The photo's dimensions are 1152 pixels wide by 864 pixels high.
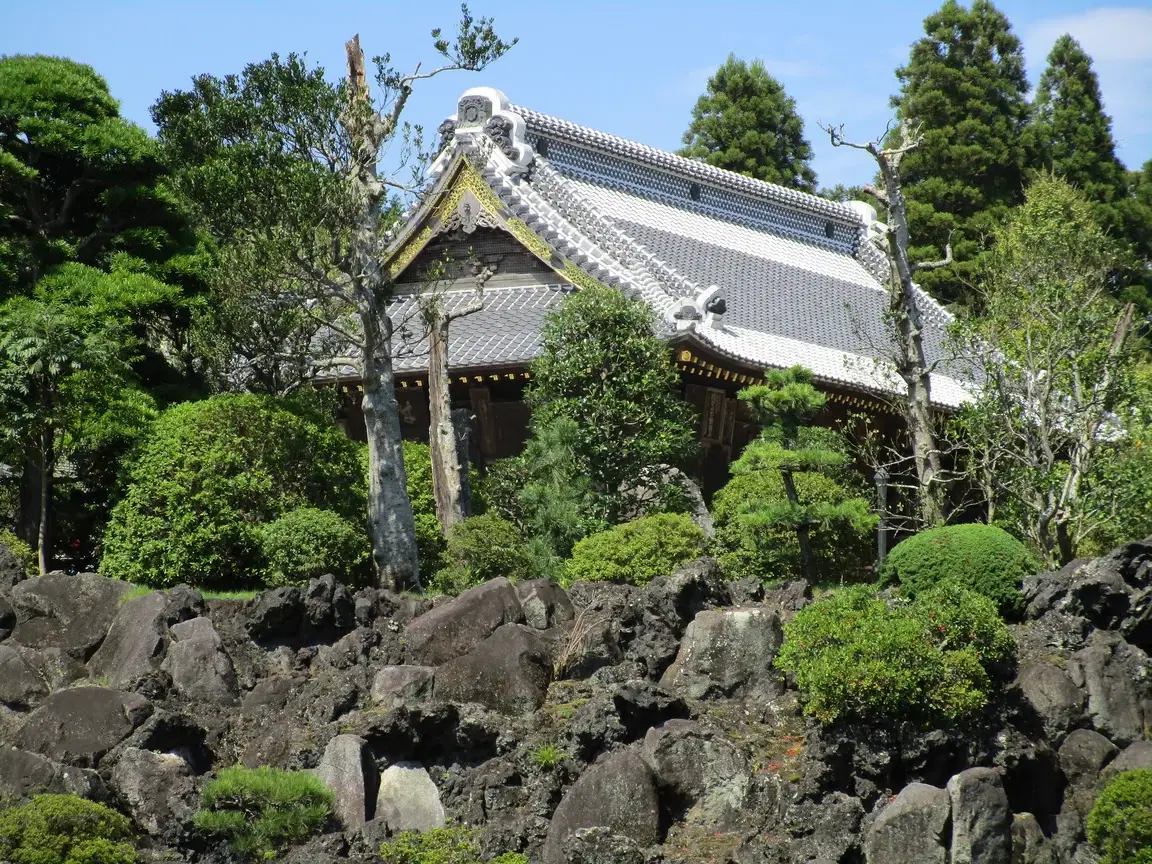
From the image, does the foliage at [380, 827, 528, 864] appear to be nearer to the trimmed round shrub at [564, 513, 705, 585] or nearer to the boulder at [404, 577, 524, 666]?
the boulder at [404, 577, 524, 666]

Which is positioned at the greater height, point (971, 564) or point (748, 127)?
point (748, 127)

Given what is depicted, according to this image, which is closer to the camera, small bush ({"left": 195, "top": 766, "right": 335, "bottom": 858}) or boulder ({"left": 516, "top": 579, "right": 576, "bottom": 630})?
small bush ({"left": 195, "top": 766, "right": 335, "bottom": 858})

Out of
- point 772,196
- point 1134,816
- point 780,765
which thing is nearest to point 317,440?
point 780,765

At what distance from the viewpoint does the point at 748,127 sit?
38938 mm

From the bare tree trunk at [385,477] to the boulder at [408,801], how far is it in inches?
126

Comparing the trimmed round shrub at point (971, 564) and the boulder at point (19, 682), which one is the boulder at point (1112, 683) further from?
the boulder at point (19, 682)

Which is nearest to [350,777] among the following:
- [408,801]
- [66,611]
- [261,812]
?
[408,801]

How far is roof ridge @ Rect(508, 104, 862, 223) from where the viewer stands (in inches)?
1048

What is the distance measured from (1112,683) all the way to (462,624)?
20.6 ft

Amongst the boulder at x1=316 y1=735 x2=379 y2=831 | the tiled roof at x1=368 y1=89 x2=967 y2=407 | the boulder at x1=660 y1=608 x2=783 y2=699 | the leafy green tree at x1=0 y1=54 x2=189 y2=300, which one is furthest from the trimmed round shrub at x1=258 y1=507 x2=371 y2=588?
the leafy green tree at x1=0 y1=54 x2=189 y2=300

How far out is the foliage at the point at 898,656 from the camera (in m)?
13.1

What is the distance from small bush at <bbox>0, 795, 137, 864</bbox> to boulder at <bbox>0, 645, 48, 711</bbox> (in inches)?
113

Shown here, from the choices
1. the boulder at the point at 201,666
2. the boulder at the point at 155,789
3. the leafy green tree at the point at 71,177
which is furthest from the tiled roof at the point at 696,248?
the boulder at the point at 155,789

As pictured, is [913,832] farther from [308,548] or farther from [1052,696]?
[308,548]
